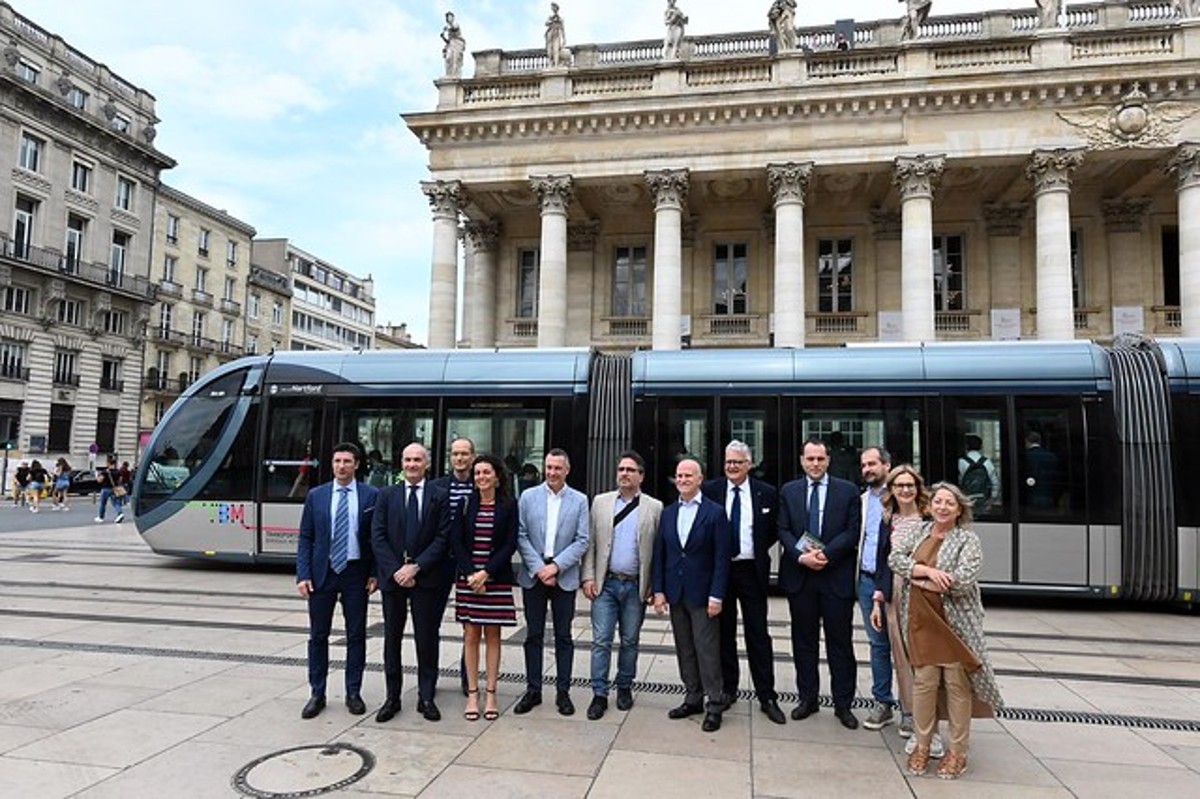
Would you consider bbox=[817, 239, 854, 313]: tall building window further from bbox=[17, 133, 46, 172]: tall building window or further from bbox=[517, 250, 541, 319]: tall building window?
bbox=[17, 133, 46, 172]: tall building window

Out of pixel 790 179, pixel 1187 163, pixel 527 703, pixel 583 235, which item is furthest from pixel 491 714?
pixel 1187 163

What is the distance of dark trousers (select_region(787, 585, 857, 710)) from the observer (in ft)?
17.5

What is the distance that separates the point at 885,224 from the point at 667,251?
8.10 m

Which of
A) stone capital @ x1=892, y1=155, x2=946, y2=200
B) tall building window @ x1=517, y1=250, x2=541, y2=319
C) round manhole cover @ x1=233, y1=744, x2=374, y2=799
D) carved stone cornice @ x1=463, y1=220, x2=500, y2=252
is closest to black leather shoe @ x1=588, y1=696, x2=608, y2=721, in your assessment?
round manhole cover @ x1=233, y1=744, x2=374, y2=799

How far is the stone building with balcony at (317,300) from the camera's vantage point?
73250 mm

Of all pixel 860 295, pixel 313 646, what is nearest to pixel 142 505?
pixel 313 646

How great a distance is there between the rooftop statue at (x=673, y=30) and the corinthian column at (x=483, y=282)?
8921mm

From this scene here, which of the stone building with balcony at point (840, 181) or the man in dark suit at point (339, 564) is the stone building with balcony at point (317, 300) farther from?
the man in dark suit at point (339, 564)

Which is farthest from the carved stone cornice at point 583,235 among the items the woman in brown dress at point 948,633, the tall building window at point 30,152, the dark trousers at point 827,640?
the tall building window at point 30,152

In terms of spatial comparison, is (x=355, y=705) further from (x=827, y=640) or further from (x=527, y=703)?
(x=827, y=640)

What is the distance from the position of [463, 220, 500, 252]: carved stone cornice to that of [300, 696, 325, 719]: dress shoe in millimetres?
24952

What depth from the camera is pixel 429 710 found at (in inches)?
208

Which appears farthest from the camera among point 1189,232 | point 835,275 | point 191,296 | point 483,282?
point 191,296

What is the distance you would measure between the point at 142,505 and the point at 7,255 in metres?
36.5
